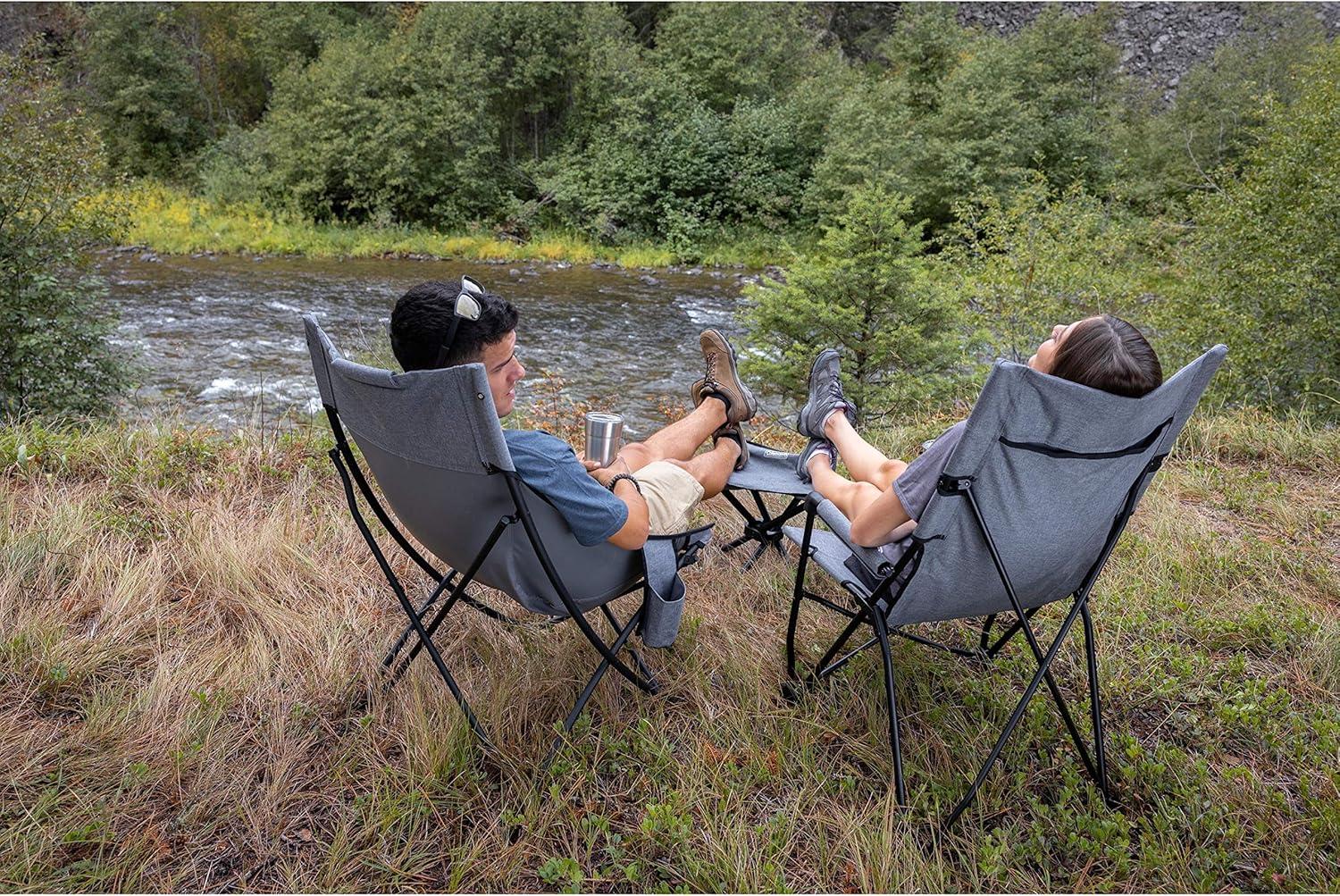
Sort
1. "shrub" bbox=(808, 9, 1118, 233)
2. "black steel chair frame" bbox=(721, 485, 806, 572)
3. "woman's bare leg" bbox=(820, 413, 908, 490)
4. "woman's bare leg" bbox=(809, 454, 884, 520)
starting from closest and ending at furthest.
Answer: "woman's bare leg" bbox=(809, 454, 884, 520)
"woman's bare leg" bbox=(820, 413, 908, 490)
"black steel chair frame" bbox=(721, 485, 806, 572)
"shrub" bbox=(808, 9, 1118, 233)

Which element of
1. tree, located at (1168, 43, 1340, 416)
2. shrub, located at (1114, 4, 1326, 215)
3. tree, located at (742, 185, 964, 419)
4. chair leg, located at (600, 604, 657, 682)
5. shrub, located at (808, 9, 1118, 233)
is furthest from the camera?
shrub, located at (1114, 4, 1326, 215)

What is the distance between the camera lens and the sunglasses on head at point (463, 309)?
6.20ft

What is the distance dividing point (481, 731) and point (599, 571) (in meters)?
0.49

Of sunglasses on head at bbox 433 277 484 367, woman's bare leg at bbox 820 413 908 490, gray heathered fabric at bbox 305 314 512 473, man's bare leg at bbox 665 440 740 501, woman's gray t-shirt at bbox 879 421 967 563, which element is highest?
sunglasses on head at bbox 433 277 484 367

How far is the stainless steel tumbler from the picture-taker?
2.23 m

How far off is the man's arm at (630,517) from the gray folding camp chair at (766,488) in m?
0.69

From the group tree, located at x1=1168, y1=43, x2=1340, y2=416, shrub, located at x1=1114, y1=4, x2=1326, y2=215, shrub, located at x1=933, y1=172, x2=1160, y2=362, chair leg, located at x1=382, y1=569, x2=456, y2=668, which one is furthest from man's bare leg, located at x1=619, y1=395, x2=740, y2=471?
shrub, located at x1=1114, y1=4, x2=1326, y2=215

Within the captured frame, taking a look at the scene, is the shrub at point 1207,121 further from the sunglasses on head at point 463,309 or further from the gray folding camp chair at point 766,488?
the sunglasses on head at point 463,309

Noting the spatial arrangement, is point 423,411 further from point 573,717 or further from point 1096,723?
point 1096,723

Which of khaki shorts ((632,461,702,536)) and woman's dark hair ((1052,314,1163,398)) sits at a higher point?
woman's dark hair ((1052,314,1163,398))

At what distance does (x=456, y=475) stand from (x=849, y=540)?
105 centimetres

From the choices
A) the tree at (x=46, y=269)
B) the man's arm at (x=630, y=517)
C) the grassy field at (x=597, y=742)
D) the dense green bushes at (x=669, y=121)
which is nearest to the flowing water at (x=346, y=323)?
the tree at (x=46, y=269)

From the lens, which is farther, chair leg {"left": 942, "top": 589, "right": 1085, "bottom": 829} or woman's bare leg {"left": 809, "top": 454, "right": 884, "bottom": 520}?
woman's bare leg {"left": 809, "top": 454, "right": 884, "bottom": 520}

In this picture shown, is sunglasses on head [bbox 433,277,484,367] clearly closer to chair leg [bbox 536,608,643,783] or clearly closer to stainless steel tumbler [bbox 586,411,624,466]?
stainless steel tumbler [bbox 586,411,624,466]
